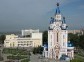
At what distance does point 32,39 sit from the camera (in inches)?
2462

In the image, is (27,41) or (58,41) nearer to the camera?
(58,41)

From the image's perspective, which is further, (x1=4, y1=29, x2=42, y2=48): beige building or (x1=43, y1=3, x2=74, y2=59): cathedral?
(x1=4, y1=29, x2=42, y2=48): beige building

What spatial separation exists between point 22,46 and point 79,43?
43.0 ft

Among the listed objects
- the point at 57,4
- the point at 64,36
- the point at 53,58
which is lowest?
the point at 53,58

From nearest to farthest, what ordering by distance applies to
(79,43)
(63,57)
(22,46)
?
(63,57) → (79,43) → (22,46)

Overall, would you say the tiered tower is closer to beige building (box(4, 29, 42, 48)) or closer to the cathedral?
the cathedral

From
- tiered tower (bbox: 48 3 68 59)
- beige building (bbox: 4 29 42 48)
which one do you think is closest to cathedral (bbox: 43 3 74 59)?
tiered tower (bbox: 48 3 68 59)

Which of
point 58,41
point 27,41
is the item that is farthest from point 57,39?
point 27,41

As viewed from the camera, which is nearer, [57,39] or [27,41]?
[57,39]

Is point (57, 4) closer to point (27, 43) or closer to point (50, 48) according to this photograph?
point (50, 48)

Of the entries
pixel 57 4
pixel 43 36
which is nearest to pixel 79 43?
pixel 43 36

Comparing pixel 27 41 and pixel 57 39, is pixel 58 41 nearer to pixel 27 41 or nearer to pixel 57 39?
pixel 57 39

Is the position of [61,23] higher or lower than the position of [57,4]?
lower

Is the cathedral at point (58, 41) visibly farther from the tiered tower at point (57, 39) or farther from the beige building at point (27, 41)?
the beige building at point (27, 41)
